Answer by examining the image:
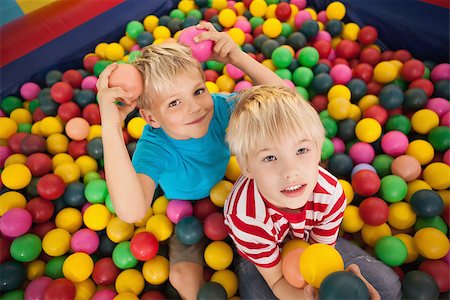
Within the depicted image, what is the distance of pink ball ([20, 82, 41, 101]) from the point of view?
5.19ft

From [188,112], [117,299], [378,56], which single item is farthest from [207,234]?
[378,56]

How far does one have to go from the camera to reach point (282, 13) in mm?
1761

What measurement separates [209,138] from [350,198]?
0.51m

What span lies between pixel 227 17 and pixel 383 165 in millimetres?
1029

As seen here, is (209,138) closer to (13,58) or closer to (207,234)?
(207,234)

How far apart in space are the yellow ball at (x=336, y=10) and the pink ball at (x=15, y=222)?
1513 millimetres

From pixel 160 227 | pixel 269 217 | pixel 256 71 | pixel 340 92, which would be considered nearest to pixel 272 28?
pixel 340 92

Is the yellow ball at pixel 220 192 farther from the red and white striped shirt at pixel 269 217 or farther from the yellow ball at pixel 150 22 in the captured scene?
the yellow ball at pixel 150 22

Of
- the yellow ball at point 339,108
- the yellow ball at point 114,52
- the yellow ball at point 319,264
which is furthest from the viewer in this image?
the yellow ball at point 114,52

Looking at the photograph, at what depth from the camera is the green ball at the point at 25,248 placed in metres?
1.11

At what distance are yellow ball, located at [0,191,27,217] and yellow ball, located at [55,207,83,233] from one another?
A: 0.40ft

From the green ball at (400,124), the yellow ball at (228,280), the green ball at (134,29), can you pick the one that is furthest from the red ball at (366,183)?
the green ball at (134,29)

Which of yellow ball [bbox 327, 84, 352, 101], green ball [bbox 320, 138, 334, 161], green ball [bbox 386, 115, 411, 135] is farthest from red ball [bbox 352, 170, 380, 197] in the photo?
yellow ball [bbox 327, 84, 352, 101]

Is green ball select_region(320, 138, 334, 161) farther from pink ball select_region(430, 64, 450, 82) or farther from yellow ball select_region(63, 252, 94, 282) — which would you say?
yellow ball select_region(63, 252, 94, 282)
